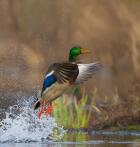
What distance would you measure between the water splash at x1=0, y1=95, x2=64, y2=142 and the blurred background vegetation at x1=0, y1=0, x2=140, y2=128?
2.01 meters

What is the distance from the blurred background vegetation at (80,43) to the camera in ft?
72.7

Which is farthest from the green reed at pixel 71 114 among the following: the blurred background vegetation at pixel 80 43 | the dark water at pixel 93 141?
the dark water at pixel 93 141

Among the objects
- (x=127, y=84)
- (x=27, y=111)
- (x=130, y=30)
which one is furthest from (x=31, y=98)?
(x=130, y=30)

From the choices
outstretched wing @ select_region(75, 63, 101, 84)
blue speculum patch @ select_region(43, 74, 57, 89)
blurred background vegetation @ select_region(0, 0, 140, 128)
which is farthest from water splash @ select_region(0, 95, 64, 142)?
blurred background vegetation @ select_region(0, 0, 140, 128)

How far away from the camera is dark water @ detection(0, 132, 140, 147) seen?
1695cm

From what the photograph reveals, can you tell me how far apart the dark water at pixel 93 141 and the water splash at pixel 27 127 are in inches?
10.5

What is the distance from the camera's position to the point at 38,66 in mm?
24625

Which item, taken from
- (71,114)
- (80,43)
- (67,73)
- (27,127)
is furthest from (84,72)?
(80,43)

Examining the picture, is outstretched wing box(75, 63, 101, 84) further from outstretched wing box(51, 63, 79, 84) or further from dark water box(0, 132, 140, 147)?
dark water box(0, 132, 140, 147)

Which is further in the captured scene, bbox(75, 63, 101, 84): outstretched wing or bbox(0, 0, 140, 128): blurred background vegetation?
bbox(0, 0, 140, 128): blurred background vegetation

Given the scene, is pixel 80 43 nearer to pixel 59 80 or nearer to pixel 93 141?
pixel 59 80

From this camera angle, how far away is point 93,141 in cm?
1780

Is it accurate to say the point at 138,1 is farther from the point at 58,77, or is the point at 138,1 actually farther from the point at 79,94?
the point at 58,77

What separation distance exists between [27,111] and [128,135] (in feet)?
5.74
